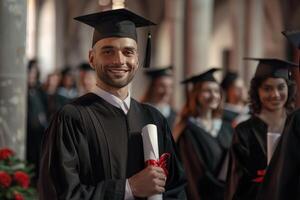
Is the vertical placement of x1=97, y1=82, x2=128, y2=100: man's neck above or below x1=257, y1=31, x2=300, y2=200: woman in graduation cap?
above

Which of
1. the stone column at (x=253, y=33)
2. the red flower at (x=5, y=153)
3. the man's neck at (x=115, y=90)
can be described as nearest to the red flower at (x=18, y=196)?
the red flower at (x=5, y=153)

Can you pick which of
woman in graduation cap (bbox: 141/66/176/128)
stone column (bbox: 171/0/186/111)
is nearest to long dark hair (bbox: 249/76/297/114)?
woman in graduation cap (bbox: 141/66/176/128)

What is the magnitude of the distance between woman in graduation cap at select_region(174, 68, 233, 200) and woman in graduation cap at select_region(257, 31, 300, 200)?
9.45 feet

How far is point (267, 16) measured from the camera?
2373cm

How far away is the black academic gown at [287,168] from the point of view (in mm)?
3619

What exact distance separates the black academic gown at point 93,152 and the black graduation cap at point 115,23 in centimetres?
→ 32

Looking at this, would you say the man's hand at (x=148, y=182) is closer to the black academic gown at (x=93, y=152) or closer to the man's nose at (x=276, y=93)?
the black academic gown at (x=93, y=152)

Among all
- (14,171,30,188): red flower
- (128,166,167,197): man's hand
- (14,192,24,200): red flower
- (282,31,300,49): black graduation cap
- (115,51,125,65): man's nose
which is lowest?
(14,192,24,200): red flower

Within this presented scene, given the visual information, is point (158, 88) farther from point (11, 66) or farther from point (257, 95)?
point (257, 95)

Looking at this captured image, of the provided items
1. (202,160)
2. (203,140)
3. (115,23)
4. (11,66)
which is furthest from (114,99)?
(203,140)

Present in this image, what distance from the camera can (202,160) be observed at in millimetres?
6730

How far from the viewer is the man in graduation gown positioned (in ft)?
11.9

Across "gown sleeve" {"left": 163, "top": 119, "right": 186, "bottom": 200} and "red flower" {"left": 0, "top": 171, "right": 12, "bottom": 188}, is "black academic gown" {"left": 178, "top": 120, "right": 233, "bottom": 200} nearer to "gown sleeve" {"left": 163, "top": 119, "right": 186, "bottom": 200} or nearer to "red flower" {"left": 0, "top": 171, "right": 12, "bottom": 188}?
"red flower" {"left": 0, "top": 171, "right": 12, "bottom": 188}

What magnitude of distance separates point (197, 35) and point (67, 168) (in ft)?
34.8
